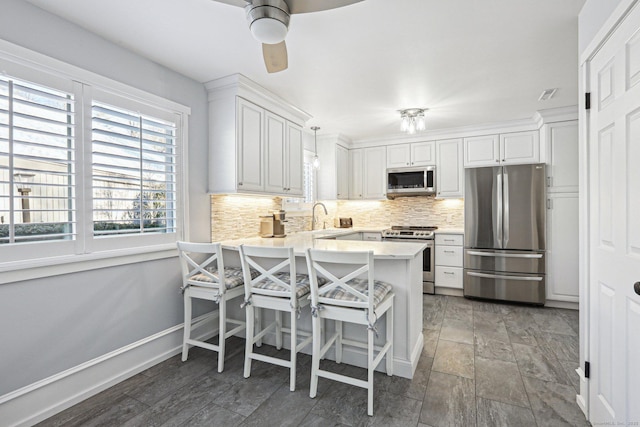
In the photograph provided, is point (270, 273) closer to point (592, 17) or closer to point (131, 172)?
point (131, 172)

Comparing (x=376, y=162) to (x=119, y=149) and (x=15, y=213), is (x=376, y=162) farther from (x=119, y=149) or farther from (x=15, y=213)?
(x=15, y=213)

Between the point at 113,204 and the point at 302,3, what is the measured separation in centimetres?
187

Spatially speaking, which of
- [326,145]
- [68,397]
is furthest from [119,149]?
[326,145]

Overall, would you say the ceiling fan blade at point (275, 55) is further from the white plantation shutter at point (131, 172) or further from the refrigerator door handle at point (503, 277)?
the refrigerator door handle at point (503, 277)

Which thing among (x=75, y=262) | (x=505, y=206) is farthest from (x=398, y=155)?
(x=75, y=262)

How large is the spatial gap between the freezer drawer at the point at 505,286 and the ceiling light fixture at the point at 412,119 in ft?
6.85

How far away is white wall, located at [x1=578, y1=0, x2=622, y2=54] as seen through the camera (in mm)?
1546

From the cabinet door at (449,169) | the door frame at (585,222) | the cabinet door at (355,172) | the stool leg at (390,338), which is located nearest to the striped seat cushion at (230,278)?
the stool leg at (390,338)

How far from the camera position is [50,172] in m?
1.89

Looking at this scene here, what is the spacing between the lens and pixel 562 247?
381 centimetres

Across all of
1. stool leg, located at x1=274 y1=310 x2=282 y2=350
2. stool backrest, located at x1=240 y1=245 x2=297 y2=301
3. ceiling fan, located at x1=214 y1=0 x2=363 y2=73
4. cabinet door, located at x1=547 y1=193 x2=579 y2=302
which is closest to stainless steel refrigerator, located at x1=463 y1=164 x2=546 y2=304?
cabinet door, located at x1=547 y1=193 x2=579 y2=302

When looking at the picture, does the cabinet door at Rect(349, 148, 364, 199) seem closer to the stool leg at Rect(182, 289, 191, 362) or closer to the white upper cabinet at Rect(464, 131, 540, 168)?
the white upper cabinet at Rect(464, 131, 540, 168)

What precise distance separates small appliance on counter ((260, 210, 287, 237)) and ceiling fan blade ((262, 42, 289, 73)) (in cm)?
204

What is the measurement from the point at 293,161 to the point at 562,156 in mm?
3349
